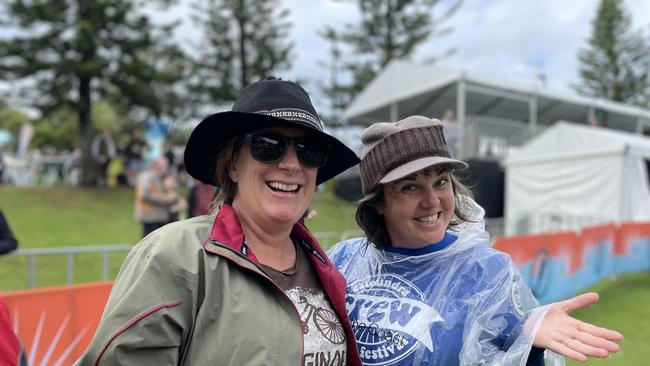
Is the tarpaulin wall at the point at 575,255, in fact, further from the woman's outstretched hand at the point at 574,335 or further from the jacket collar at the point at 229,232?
the jacket collar at the point at 229,232

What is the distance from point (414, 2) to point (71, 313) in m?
27.5

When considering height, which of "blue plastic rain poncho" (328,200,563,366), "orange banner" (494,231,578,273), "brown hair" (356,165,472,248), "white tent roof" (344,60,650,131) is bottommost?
"orange banner" (494,231,578,273)

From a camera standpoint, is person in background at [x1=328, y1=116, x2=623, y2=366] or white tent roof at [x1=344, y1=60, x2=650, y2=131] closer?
person in background at [x1=328, y1=116, x2=623, y2=366]

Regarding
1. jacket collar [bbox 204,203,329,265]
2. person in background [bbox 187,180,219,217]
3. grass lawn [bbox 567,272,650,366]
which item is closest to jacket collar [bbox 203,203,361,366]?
jacket collar [bbox 204,203,329,265]

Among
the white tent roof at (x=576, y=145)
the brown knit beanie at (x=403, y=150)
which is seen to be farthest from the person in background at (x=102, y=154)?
the brown knit beanie at (x=403, y=150)

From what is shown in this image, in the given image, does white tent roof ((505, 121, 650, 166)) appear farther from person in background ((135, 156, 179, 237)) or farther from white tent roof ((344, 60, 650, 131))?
person in background ((135, 156, 179, 237))

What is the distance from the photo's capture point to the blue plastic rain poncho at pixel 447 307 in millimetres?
A: 1676

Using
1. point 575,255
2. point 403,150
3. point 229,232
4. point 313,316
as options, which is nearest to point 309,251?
point 313,316

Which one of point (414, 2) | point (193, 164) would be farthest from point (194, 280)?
point (414, 2)

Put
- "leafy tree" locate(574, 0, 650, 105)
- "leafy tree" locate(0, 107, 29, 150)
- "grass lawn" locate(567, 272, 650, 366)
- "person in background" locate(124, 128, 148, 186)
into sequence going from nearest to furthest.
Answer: "grass lawn" locate(567, 272, 650, 366)
"person in background" locate(124, 128, 148, 186)
"leafy tree" locate(574, 0, 650, 105)
"leafy tree" locate(0, 107, 29, 150)

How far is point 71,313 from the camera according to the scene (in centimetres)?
356

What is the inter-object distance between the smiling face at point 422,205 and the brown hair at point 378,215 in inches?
3.6

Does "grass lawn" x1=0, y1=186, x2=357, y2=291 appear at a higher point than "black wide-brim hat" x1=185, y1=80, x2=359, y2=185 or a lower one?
lower

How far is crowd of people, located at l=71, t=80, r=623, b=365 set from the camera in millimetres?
1323
